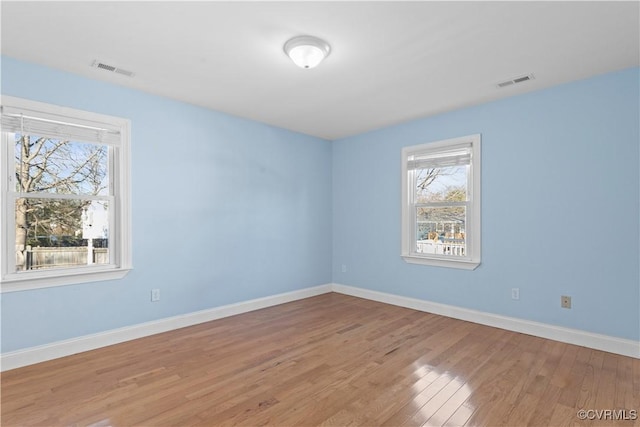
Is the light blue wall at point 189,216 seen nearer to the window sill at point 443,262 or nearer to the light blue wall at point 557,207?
Answer: the window sill at point 443,262

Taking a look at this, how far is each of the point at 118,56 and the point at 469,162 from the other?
374cm

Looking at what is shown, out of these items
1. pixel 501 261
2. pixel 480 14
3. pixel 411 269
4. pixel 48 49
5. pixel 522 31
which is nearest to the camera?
pixel 480 14

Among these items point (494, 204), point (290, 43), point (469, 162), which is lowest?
→ point (494, 204)

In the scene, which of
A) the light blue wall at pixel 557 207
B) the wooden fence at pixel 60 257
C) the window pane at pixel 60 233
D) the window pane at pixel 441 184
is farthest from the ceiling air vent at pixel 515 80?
the wooden fence at pixel 60 257

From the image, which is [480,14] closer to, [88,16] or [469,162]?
[469,162]

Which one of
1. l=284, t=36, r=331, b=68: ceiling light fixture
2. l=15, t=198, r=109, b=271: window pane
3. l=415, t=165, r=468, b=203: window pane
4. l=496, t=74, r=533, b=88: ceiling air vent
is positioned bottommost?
l=15, t=198, r=109, b=271: window pane

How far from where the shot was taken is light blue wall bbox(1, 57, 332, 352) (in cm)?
289

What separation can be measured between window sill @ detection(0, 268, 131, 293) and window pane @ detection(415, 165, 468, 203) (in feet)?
11.9

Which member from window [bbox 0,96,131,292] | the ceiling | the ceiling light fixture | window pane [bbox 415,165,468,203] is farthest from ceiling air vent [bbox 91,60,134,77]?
window pane [bbox 415,165,468,203]

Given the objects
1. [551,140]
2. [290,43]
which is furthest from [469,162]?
[290,43]

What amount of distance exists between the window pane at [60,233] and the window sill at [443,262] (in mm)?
3584

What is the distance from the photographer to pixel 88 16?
217 cm

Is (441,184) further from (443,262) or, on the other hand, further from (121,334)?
(121,334)

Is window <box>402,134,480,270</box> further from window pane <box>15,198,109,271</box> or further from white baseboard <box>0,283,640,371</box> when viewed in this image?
window pane <box>15,198,109,271</box>
